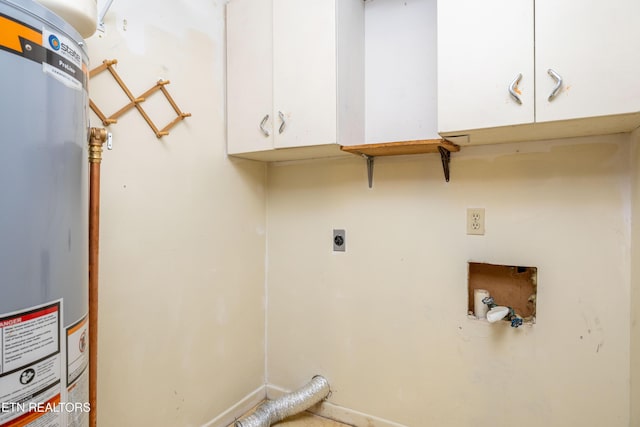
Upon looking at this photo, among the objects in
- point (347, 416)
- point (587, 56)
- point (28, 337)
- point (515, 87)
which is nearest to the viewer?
point (28, 337)

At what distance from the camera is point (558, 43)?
4.16 ft

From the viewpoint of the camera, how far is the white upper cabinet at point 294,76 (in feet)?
5.57

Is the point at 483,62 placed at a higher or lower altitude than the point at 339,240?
higher

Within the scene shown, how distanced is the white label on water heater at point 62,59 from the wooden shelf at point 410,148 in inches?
44.2

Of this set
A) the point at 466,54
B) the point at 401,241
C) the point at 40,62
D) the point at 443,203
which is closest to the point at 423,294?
the point at 401,241

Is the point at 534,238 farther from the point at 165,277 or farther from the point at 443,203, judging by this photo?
the point at 165,277

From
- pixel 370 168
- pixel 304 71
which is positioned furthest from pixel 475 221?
pixel 304 71

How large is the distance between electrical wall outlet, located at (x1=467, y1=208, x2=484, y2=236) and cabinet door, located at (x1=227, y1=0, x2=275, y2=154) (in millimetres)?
1022

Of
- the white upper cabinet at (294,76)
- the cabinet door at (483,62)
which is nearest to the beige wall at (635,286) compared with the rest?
the cabinet door at (483,62)

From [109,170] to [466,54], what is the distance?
1461mm

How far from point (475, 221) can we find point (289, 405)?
53.5 inches

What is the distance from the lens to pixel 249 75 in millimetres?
1908

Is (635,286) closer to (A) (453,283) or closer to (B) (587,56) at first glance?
(A) (453,283)

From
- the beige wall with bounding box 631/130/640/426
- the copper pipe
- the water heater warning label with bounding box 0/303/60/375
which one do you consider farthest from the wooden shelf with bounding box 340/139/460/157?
the water heater warning label with bounding box 0/303/60/375
